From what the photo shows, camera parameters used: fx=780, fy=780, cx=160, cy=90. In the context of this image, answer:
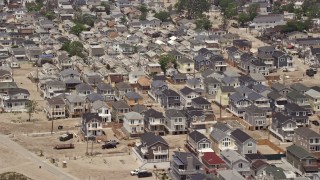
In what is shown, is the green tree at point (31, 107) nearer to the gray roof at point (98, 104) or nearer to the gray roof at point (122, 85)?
the gray roof at point (98, 104)

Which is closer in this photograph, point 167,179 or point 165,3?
point 167,179

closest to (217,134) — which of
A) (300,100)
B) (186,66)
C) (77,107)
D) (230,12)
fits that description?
(300,100)

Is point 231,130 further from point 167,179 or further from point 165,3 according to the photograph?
point 165,3

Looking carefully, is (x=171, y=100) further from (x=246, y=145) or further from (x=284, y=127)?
(x=246, y=145)

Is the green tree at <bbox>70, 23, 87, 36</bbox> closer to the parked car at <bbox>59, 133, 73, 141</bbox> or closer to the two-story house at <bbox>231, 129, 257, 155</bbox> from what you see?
the parked car at <bbox>59, 133, 73, 141</bbox>

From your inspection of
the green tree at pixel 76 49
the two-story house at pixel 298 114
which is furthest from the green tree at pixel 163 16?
the two-story house at pixel 298 114

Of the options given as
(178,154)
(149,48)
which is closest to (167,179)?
(178,154)
